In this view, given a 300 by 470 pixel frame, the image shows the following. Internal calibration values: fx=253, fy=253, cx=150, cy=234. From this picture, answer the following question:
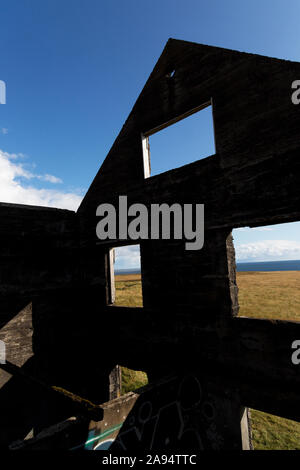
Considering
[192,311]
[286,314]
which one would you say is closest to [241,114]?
[192,311]

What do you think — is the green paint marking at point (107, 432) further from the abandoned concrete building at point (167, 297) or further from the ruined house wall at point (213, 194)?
the ruined house wall at point (213, 194)

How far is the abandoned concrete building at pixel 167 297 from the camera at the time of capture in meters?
3.96

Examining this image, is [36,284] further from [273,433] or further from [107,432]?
[273,433]

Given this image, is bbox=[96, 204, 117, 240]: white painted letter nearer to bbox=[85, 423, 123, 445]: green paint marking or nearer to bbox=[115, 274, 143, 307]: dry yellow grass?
bbox=[115, 274, 143, 307]: dry yellow grass

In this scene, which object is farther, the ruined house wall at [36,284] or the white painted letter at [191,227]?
the ruined house wall at [36,284]

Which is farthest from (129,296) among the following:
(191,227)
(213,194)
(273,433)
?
(213,194)

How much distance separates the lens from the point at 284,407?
3857 mm

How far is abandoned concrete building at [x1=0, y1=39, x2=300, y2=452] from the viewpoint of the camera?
13.0 feet

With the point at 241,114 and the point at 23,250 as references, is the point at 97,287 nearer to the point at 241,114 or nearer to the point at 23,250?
the point at 23,250

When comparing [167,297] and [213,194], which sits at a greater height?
[213,194]

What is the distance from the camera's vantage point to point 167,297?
5438 mm

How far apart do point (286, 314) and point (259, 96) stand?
17251mm

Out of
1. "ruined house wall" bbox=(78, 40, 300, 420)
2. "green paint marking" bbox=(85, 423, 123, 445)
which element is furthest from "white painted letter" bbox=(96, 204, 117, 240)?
"green paint marking" bbox=(85, 423, 123, 445)

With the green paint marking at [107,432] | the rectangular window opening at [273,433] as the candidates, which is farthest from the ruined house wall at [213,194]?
the rectangular window opening at [273,433]
